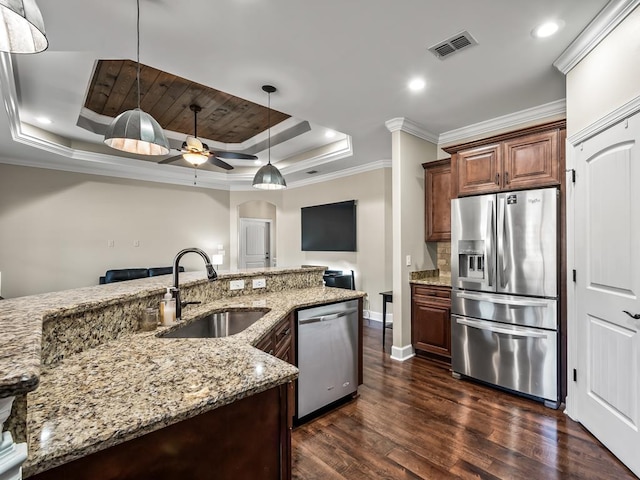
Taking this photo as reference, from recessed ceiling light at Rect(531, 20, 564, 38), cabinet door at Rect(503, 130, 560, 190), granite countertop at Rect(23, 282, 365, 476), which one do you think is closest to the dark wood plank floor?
granite countertop at Rect(23, 282, 365, 476)

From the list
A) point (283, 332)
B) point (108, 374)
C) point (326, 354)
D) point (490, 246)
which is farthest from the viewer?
point (490, 246)

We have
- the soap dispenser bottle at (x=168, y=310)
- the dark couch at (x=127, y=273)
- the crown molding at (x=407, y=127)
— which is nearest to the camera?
the soap dispenser bottle at (x=168, y=310)

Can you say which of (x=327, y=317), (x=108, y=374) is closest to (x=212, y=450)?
(x=108, y=374)

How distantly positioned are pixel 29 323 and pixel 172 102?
3.74m

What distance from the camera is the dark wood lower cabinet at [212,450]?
0.81 meters

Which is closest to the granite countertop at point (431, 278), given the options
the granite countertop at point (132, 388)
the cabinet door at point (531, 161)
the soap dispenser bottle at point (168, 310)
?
the cabinet door at point (531, 161)

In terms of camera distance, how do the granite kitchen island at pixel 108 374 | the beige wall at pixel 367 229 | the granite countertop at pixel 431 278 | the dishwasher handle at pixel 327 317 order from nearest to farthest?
the granite kitchen island at pixel 108 374 → the dishwasher handle at pixel 327 317 → the granite countertop at pixel 431 278 → the beige wall at pixel 367 229

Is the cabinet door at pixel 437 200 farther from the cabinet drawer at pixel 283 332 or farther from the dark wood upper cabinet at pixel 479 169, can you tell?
the cabinet drawer at pixel 283 332

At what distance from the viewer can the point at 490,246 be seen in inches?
116

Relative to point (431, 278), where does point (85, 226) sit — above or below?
above

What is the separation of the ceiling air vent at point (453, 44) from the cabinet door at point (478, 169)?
1.08 metres

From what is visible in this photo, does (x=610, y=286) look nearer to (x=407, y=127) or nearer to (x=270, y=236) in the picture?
(x=407, y=127)

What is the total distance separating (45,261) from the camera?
16.8ft

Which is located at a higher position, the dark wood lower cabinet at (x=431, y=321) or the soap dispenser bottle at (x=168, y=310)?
the soap dispenser bottle at (x=168, y=310)
